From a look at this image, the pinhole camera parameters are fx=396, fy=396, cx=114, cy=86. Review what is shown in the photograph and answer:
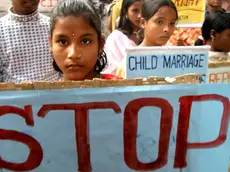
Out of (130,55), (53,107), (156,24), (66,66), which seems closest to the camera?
(53,107)

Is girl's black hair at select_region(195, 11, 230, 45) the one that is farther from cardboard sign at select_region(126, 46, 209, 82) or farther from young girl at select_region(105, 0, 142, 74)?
cardboard sign at select_region(126, 46, 209, 82)

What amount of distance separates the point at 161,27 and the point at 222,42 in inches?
24.6

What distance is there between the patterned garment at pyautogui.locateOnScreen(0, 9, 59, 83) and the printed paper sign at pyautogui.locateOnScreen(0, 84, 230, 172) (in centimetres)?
113

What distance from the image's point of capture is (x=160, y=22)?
2082 mm

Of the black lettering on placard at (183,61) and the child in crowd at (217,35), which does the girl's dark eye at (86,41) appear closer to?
the black lettering on placard at (183,61)

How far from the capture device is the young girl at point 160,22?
205cm

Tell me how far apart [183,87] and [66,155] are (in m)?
0.36

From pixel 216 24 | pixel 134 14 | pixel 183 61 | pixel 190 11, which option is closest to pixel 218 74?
pixel 183 61

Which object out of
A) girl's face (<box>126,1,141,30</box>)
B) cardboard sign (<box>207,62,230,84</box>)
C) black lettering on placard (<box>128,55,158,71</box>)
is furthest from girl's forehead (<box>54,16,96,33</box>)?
girl's face (<box>126,1,141,30</box>)

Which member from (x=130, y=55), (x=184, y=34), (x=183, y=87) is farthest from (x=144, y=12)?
(x=183, y=87)

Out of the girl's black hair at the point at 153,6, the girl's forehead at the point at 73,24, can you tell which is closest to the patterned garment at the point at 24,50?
the girl's black hair at the point at 153,6

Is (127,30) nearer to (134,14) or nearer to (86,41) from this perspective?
(134,14)

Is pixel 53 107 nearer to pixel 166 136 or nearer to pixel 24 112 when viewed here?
pixel 24 112

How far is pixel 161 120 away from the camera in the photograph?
42.0 inches
